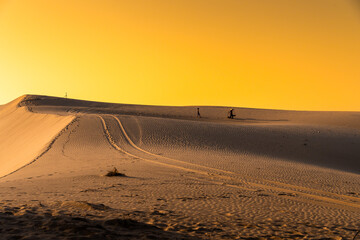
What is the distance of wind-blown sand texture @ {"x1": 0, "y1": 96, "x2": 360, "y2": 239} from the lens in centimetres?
714

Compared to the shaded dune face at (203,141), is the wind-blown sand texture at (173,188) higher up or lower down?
lower down

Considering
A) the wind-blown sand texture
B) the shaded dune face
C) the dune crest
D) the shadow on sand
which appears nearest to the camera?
the shadow on sand

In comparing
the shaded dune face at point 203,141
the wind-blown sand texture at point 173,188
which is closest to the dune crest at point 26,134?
the shaded dune face at point 203,141

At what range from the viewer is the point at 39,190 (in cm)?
1104

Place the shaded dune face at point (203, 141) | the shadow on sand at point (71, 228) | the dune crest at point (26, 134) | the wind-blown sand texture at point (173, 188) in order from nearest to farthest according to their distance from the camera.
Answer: the shadow on sand at point (71, 228), the wind-blown sand texture at point (173, 188), the shaded dune face at point (203, 141), the dune crest at point (26, 134)

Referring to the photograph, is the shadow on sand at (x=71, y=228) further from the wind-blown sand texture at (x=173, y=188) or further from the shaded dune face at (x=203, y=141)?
the shaded dune face at (x=203, y=141)

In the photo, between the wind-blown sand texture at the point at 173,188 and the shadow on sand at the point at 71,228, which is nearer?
the shadow on sand at the point at 71,228

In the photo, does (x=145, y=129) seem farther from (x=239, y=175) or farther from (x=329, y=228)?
(x=329, y=228)

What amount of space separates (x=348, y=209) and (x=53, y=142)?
19.3m

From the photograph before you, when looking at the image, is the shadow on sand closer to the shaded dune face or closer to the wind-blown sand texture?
the wind-blown sand texture

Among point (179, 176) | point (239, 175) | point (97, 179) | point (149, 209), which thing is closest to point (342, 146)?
point (239, 175)

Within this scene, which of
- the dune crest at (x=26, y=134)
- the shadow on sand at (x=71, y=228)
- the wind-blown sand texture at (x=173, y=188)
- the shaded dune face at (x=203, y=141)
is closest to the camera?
the shadow on sand at (x=71, y=228)

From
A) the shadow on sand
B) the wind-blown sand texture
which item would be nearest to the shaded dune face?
the wind-blown sand texture

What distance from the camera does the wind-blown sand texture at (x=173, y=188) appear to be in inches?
281
